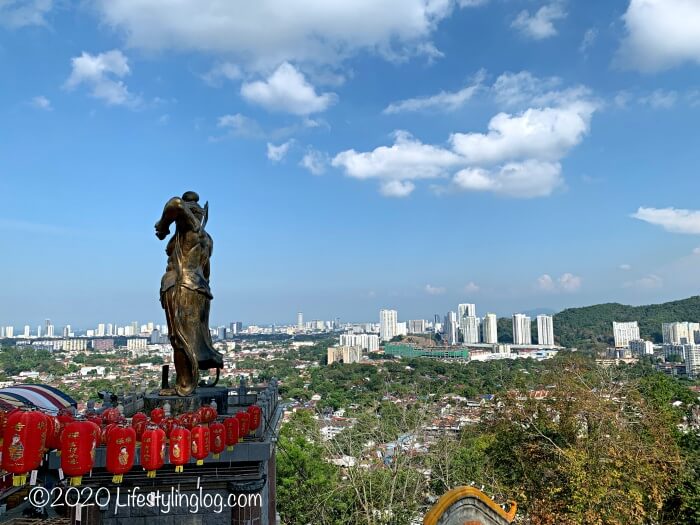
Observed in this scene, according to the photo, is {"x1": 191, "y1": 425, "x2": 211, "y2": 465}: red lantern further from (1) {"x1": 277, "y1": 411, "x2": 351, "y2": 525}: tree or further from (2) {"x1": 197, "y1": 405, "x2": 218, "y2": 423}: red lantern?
(1) {"x1": 277, "y1": 411, "x2": 351, "y2": 525}: tree

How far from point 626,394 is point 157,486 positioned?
10.1 metres

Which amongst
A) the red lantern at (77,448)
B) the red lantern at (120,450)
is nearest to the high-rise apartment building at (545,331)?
the red lantern at (120,450)

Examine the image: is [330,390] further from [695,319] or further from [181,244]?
[695,319]

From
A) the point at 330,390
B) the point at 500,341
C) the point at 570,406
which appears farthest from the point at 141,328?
the point at 570,406

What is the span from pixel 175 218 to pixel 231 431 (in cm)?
297

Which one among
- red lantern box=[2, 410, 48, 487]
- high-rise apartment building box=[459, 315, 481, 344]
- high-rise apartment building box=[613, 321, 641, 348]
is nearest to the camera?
red lantern box=[2, 410, 48, 487]

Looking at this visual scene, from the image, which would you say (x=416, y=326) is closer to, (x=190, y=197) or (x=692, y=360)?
(x=692, y=360)

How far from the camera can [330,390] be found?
44.6 m

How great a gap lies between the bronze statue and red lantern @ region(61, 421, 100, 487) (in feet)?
6.12

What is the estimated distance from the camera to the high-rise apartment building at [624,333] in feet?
274

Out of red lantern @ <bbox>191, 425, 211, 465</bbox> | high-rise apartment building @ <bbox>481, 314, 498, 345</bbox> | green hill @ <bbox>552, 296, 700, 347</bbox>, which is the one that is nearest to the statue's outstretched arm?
red lantern @ <bbox>191, 425, 211, 465</bbox>

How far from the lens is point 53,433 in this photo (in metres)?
4.12

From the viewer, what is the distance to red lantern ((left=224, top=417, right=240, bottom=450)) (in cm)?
492

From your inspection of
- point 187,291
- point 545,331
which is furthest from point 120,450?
point 545,331
